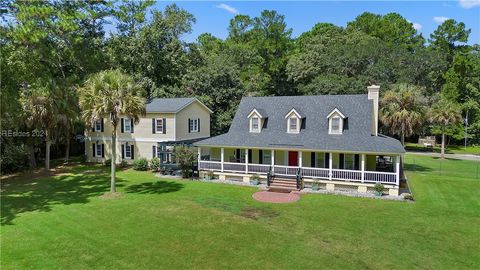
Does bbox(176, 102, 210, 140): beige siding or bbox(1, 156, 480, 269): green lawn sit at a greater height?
bbox(176, 102, 210, 140): beige siding

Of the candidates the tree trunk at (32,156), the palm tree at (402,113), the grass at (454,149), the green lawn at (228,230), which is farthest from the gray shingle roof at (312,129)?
the grass at (454,149)

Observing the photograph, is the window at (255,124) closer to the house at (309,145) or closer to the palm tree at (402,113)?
the house at (309,145)

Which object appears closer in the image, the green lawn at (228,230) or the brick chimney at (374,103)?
the green lawn at (228,230)

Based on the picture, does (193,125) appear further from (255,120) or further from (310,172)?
(310,172)

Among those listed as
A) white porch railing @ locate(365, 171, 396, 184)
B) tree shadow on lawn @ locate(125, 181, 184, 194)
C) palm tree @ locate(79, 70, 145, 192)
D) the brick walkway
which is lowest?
the brick walkway

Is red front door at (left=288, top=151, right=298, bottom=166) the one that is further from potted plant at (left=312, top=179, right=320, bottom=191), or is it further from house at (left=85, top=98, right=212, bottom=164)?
house at (left=85, top=98, right=212, bottom=164)

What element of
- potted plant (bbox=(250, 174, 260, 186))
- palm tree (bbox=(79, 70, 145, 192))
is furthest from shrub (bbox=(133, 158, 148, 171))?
potted plant (bbox=(250, 174, 260, 186))
